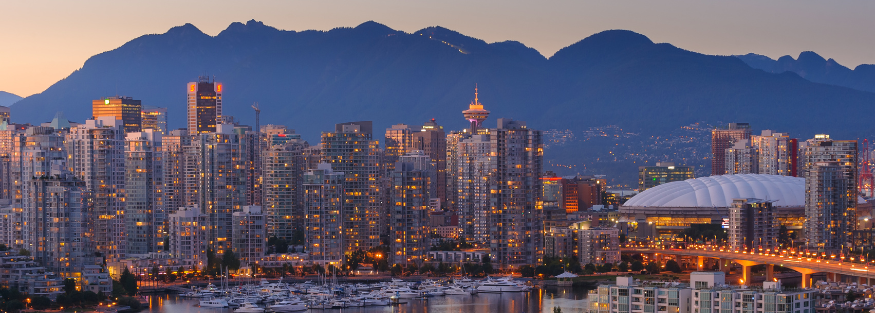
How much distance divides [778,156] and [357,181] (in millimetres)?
83647

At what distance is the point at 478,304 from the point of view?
285 feet

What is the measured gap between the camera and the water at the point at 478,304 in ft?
272

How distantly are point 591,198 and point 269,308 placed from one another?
92.5 m

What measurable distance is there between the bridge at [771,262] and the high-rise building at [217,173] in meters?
38.0

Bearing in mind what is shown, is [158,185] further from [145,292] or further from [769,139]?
[769,139]

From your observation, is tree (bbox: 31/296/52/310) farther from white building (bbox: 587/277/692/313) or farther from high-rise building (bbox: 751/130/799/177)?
high-rise building (bbox: 751/130/799/177)

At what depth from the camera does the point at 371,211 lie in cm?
11738

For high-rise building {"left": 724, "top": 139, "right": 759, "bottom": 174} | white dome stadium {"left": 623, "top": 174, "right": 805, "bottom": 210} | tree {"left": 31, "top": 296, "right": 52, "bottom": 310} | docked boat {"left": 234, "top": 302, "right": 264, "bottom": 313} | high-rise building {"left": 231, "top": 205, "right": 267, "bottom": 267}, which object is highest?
high-rise building {"left": 724, "top": 139, "right": 759, "bottom": 174}

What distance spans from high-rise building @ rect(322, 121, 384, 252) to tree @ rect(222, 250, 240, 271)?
40.4 ft

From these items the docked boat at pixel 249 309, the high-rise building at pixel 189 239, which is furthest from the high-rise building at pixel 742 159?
the docked boat at pixel 249 309

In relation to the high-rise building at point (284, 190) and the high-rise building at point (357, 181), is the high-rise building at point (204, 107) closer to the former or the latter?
the high-rise building at point (284, 190)

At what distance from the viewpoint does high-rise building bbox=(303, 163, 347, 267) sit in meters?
108

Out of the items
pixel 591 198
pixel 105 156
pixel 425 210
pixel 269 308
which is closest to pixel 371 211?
pixel 425 210

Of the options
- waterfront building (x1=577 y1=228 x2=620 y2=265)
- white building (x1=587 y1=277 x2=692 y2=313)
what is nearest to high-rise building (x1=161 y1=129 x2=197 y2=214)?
waterfront building (x1=577 y1=228 x2=620 y2=265)
